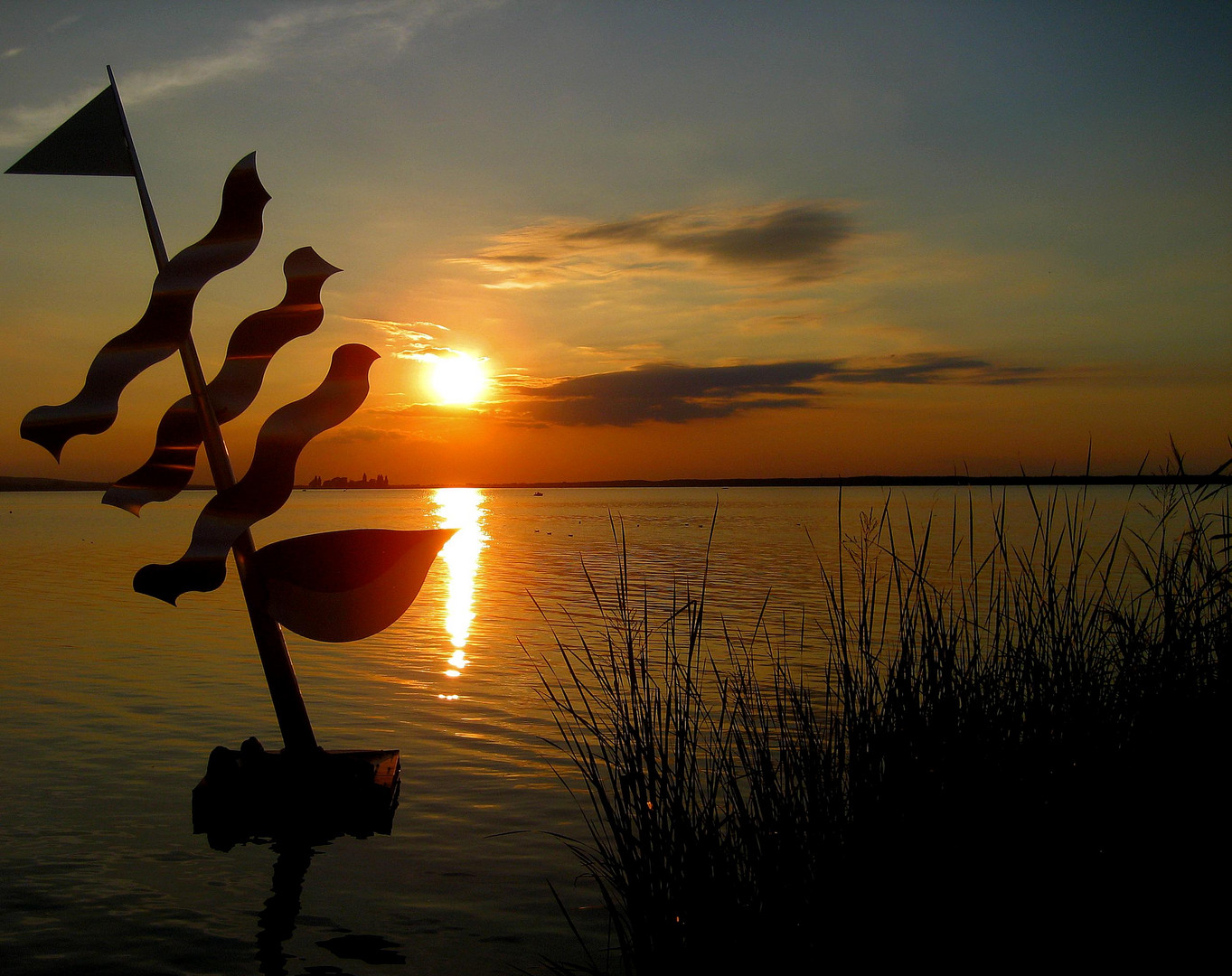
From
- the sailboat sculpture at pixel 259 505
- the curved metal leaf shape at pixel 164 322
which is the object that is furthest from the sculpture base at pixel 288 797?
the curved metal leaf shape at pixel 164 322

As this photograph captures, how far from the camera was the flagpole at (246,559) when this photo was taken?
12.4ft

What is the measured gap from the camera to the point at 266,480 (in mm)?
3701

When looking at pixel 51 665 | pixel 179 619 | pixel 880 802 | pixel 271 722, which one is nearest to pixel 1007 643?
pixel 880 802

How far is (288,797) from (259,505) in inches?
46.8

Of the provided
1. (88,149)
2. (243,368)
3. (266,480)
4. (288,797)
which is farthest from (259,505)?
(88,149)

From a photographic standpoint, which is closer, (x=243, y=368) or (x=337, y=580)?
(x=337, y=580)

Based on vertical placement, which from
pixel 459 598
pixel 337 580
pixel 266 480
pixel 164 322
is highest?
pixel 164 322

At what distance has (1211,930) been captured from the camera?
279 cm

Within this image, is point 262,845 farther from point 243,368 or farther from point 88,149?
point 88,149

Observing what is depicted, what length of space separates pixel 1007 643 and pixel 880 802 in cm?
144

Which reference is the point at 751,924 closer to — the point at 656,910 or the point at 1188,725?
the point at 656,910

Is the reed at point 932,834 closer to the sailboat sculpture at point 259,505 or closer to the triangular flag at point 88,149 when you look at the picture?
the sailboat sculpture at point 259,505

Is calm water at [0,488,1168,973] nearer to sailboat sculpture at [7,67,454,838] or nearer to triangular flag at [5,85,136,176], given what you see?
sailboat sculpture at [7,67,454,838]

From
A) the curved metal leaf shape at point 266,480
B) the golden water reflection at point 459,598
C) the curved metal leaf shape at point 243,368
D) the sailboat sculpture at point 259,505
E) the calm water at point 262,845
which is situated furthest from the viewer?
the golden water reflection at point 459,598
